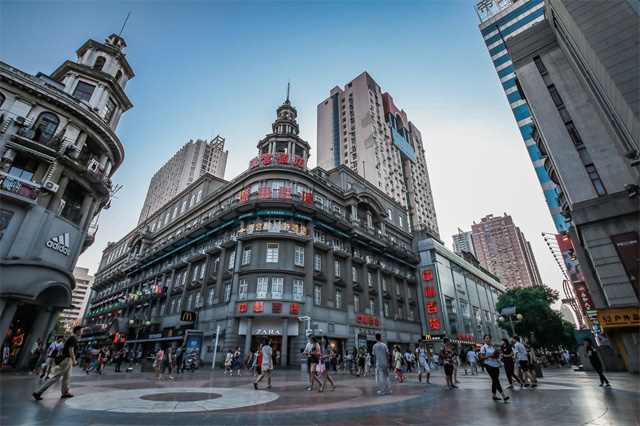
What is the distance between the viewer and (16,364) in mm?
19016

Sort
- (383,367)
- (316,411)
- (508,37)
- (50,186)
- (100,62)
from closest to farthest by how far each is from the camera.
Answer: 1. (316,411)
2. (383,367)
3. (50,186)
4. (100,62)
5. (508,37)

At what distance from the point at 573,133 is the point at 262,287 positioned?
28509mm

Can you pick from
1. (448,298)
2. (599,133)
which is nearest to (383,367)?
(599,133)

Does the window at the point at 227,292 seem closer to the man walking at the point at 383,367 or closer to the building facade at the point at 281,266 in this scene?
the building facade at the point at 281,266

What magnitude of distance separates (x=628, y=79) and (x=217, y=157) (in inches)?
3930

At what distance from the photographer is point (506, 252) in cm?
13625

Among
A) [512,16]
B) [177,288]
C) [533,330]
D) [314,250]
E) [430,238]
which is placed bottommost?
[533,330]

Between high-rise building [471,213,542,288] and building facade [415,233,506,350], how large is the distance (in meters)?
90.7

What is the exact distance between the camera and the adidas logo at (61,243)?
19.6 m

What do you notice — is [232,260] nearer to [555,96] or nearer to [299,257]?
[299,257]

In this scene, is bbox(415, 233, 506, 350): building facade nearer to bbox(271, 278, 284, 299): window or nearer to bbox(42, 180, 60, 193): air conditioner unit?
bbox(271, 278, 284, 299): window

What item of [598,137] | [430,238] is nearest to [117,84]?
[598,137]

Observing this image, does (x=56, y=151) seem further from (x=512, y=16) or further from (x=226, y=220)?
(x=512, y=16)

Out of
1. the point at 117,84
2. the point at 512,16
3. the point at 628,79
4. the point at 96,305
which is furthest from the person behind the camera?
the point at 96,305
